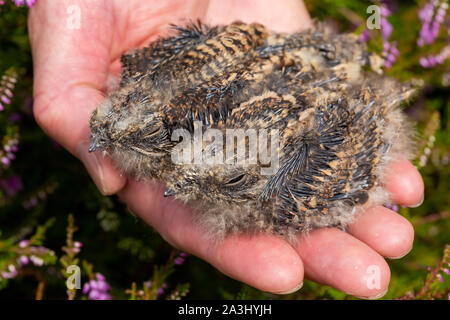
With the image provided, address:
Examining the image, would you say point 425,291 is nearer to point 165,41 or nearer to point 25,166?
point 165,41

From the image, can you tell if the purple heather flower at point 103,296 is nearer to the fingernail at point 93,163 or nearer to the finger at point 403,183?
the fingernail at point 93,163

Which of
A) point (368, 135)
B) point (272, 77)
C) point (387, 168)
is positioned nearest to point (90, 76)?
point (272, 77)

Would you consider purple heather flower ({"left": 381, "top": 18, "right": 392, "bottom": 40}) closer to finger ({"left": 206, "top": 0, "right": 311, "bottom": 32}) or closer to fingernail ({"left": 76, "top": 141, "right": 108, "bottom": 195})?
finger ({"left": 206, "top": 0, "right": 311, "bottom": 32})

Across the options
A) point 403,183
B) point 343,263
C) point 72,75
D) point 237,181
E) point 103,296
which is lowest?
point 103,296

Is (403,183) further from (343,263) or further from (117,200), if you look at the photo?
(117,200)

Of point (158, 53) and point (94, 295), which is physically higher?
point (158, 53)

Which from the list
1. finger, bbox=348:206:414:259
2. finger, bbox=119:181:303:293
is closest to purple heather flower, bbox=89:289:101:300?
finger, bbox=119:181:303:293

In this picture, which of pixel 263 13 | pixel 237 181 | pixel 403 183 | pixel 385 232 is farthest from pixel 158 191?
pixel 263 13

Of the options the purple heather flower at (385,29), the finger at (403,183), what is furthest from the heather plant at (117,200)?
the finger at (403,183)

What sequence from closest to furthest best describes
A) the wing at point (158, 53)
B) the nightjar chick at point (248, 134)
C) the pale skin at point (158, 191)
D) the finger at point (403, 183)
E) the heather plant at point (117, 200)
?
the nightjar chick at point (248, 134), the pale skin at point (158, 191), the wing at point (158, 53), the finger at point (403, 183), the heather plant at point (117, 200)
